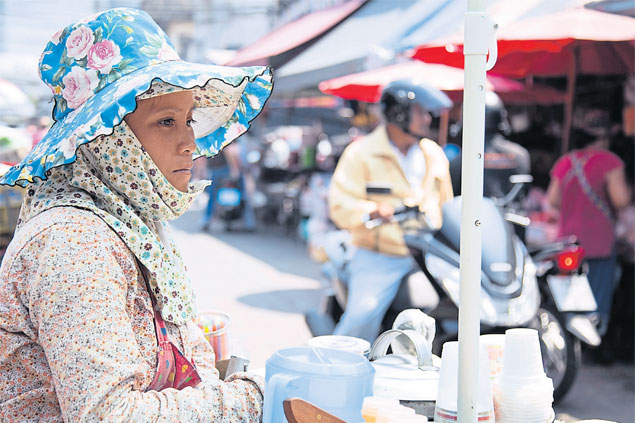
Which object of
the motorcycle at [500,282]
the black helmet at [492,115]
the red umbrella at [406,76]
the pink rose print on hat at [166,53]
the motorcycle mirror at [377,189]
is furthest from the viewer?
the red umbrella at [406,76]

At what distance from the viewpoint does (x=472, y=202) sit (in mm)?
1482

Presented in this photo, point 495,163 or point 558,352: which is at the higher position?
point 495,163

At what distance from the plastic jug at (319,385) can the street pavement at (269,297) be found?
752mm

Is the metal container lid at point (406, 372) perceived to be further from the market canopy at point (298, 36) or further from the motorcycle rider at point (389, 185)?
the market canopy at point (298, 36)

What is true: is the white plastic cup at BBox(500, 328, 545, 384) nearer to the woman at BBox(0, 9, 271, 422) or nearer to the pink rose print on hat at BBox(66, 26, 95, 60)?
the woman at BBox(0, 9, 271, 422)

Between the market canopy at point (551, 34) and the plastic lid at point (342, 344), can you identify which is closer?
the plastic lid at point (342, 344)

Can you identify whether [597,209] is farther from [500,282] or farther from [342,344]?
[342,344]

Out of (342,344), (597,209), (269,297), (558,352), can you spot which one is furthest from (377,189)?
(269,297)

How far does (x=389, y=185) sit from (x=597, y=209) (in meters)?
2.22

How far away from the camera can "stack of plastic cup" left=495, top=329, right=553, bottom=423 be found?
165 centimetres

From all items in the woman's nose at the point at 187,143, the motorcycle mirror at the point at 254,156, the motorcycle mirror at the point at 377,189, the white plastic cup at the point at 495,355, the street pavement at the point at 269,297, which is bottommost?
the street pavement at the point at 269,297

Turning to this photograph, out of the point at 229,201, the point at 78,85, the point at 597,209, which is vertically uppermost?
the point at 229,201

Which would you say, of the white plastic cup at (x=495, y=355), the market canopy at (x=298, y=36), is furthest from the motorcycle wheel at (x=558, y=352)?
the market canopy at (x=298, y=36)

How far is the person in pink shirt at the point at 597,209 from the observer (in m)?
5.78
